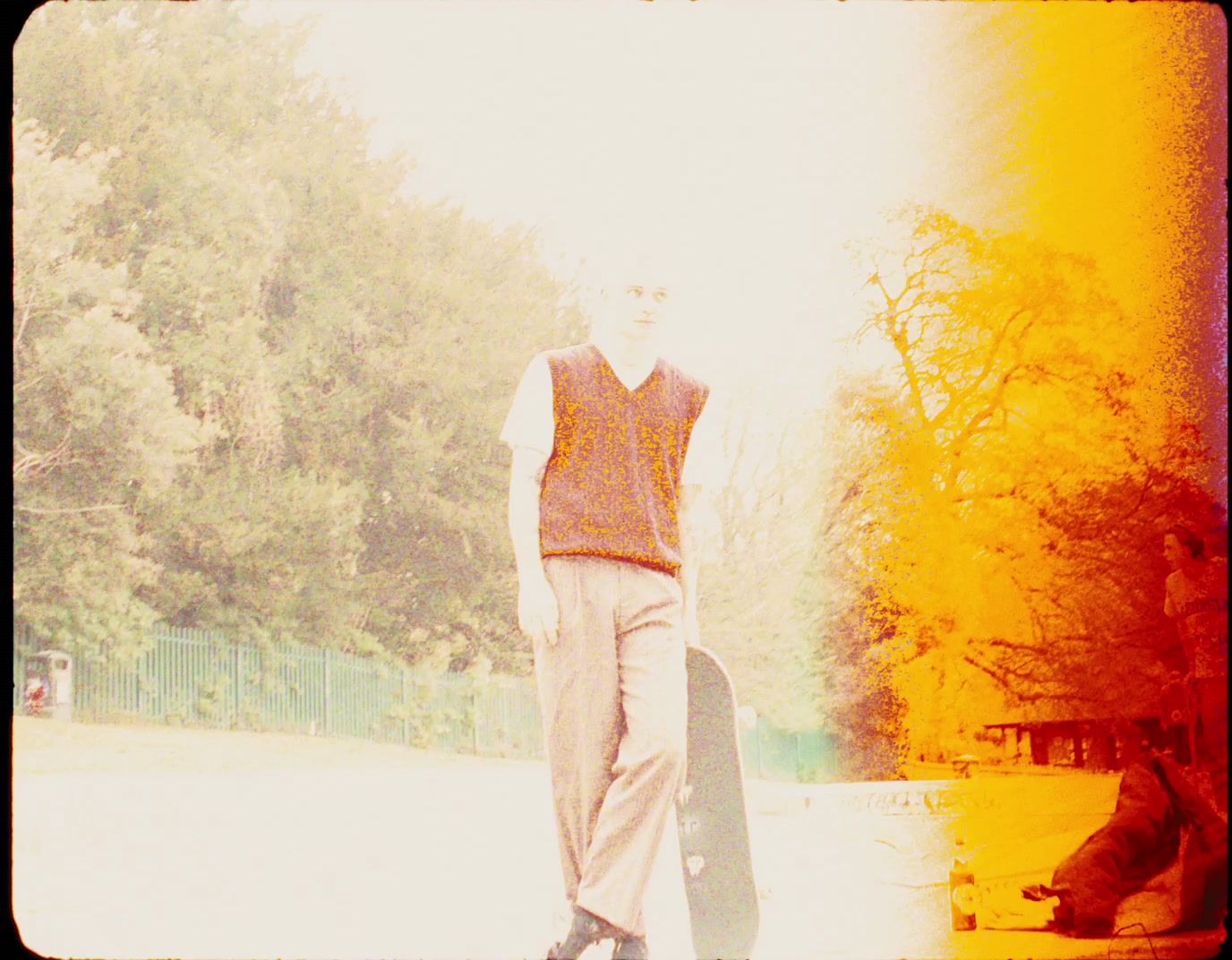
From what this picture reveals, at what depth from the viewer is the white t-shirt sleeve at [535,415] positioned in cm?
319

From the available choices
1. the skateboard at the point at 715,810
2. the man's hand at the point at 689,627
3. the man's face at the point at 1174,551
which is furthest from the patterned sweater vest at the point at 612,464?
the man's face at the point at 1174,551

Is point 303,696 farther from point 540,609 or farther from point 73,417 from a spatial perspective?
point 540,609

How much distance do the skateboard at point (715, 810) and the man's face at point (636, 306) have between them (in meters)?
0.70

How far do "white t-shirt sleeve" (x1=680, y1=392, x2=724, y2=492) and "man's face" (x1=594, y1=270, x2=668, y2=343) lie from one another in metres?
0.22

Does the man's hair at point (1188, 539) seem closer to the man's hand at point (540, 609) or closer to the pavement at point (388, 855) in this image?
the pavement at point (388, 855)

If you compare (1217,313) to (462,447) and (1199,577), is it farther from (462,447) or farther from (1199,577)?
(462,447)

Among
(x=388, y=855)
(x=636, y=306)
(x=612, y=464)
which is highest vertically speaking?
(x=636, y=306)

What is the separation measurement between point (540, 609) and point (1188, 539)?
74.2 inches

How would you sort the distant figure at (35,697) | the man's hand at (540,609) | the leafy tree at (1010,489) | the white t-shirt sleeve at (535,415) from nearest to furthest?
the man's hand at (540,609) → the white t-shirt sleeve at (535,415) → the distant figure at (35,697) → the leafy tree at (1010,489)

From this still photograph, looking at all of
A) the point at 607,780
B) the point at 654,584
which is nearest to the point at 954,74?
the point at 654,584

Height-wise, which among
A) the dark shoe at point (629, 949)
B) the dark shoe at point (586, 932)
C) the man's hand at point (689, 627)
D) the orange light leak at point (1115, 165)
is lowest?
the dark shoe at point (629, 949)

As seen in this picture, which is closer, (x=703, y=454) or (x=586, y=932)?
(x=586, y=932)

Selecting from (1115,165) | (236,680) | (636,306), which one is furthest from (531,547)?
(1115,165)

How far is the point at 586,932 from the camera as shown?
295cm
